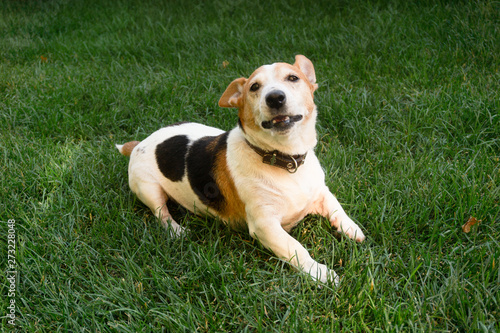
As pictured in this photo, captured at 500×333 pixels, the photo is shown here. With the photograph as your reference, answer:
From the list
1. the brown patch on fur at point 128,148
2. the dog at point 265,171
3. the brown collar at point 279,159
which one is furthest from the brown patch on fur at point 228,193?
the brown patch on fur at point 128,148

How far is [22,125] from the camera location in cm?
479

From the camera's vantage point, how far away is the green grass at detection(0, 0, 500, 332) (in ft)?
7.73

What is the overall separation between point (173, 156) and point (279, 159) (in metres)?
0.95

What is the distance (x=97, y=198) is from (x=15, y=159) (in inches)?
48.8

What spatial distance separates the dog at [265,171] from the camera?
8.68 ft

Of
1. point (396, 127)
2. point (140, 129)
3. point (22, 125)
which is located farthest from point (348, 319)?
point (22, 125)

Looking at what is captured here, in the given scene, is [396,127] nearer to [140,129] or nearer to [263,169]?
[263,169]

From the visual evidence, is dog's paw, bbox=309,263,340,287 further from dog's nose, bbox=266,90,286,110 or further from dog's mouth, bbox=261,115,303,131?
dog's nose, bbox=266,90,286,110

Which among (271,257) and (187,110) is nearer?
(271,257)

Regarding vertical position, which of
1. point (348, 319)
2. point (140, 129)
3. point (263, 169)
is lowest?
point (140, 129)

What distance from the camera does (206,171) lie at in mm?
3088

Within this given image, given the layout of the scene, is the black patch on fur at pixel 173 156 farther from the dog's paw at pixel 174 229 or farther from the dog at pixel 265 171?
the dog's paw at pixel 174 229

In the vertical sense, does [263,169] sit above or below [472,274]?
above

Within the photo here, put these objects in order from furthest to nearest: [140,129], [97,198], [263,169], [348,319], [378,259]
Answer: [140,129] → [97,198] → [263,169] → [378,259] → [348,319]
